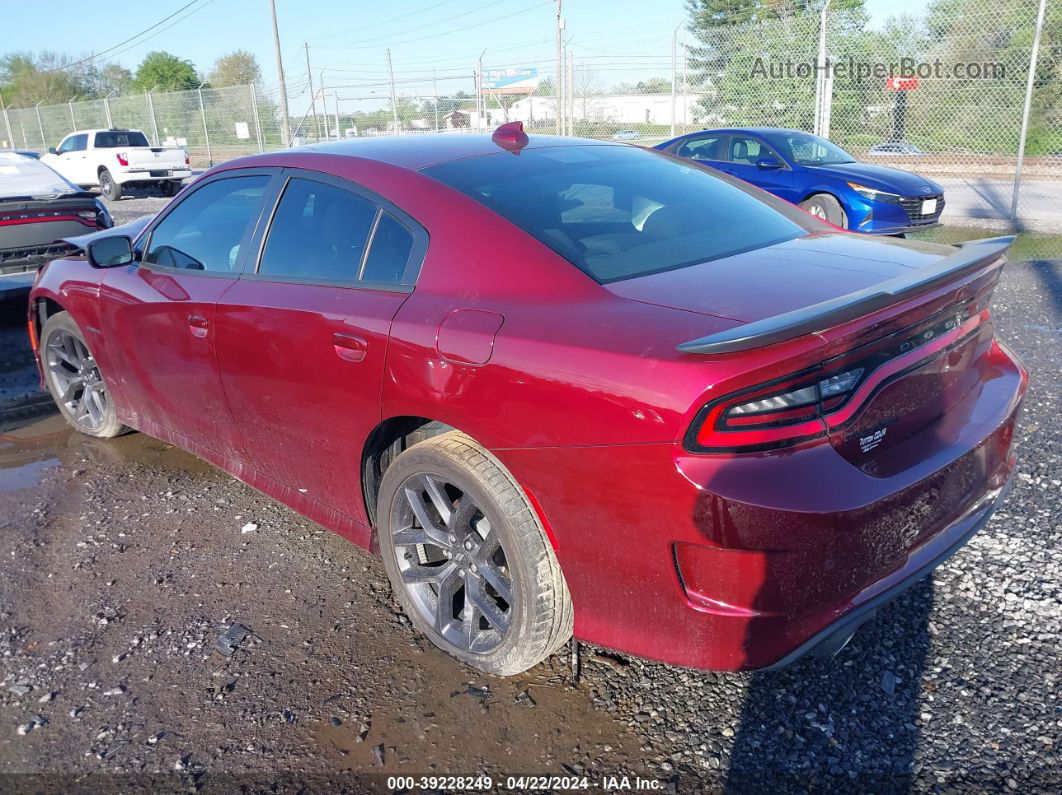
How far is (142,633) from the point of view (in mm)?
2943

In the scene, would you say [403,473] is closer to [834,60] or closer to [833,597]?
[833,597]

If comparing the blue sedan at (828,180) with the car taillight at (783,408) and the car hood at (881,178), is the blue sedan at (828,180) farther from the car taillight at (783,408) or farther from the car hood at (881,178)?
the car taillight at (783,408)

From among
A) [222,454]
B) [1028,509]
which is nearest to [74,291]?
[222,454]

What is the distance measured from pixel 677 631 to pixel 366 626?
4.24 feet

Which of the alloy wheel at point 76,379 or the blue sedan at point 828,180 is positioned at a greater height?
the blue sedan at point 828,180

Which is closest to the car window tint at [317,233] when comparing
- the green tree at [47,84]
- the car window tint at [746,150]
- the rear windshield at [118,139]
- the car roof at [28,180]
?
the car roof at [28,180]

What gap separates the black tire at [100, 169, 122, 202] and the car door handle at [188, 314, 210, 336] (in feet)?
63.2

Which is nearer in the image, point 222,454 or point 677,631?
point 677,631

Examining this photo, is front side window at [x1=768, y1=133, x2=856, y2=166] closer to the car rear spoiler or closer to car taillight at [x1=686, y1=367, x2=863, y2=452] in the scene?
the car rear spoiler

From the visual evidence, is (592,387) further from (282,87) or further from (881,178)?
(282,87)

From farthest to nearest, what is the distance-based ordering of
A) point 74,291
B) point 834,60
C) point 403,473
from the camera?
point 834,60
point 74,291
point 403,473

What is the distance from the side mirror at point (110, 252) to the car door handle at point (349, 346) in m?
1.83

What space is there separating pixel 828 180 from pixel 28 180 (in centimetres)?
884

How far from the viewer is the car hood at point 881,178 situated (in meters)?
9.66
